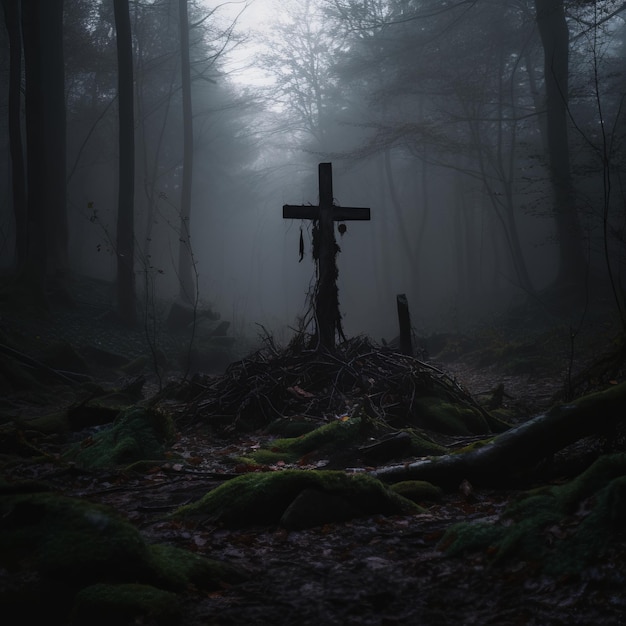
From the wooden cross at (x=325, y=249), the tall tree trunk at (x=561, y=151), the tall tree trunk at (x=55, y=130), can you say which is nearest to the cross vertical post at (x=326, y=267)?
the wooden cross at (x=325, y=249)

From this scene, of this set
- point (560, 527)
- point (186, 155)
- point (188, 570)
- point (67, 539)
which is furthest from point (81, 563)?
point (186, 155)

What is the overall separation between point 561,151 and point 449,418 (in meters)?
12.7

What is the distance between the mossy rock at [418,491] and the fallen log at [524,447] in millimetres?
189

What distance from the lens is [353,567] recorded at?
11.1 ft

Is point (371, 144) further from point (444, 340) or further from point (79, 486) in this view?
point (79, 486)

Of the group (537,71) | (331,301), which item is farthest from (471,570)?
(537,71)

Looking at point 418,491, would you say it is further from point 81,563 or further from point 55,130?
point 55,130

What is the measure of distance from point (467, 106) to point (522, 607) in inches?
961

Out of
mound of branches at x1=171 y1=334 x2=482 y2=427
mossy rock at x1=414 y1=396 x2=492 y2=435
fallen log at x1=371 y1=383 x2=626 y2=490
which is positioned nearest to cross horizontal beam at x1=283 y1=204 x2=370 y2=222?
mound of branches at x1=171 y1=334 x2=482 y2=427

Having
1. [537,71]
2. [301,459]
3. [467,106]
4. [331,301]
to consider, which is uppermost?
[537,71]

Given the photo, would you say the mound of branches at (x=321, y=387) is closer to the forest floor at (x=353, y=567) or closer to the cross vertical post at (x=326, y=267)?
the cross vertical post at (x=326, y=267)

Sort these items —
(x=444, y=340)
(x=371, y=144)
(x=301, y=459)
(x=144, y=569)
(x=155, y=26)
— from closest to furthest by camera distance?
(x=144, y=569) < (x=301, y=459) < (x=444, y=340) < (x=371, y=144) < (x=155, y=26)

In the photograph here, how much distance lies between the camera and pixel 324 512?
4.16 m

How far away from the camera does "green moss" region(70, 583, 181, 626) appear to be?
2633mm
